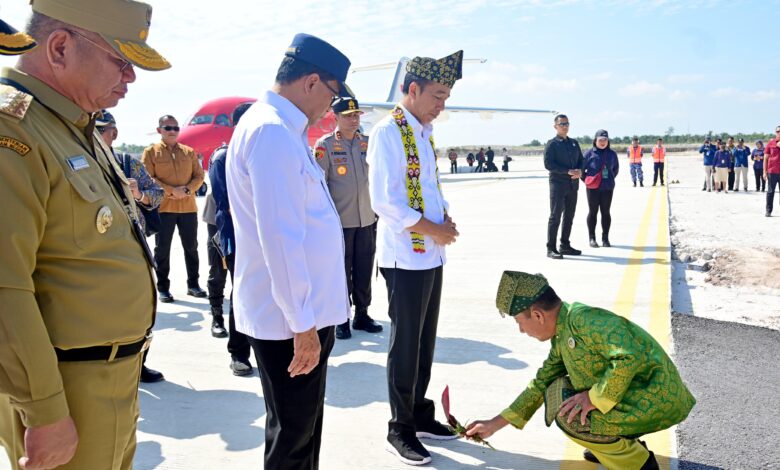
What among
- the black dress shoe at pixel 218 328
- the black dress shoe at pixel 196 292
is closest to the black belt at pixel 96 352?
the black dress shoe at pixel 218 328

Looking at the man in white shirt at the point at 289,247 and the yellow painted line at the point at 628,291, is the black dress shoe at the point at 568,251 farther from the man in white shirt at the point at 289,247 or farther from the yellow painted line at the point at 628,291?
the man in white shirt at the point at 289,247

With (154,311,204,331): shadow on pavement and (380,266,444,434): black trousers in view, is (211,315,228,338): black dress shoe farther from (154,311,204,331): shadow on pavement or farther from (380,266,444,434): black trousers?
(380,266,444,434): black trousers

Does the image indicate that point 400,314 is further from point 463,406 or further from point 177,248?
point 177,248

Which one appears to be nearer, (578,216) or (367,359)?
(367,359)

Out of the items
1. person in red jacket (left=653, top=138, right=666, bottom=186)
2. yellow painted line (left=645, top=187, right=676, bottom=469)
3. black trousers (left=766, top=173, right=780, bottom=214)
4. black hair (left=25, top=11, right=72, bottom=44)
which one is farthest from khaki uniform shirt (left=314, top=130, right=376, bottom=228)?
person in red jacket (left=653, top=138, right=666, bottom=186)

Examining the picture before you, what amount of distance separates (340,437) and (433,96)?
1977mm

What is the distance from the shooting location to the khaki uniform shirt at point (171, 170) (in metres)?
6.85

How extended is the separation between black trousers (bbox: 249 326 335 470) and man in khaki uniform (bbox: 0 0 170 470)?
1.83 ft

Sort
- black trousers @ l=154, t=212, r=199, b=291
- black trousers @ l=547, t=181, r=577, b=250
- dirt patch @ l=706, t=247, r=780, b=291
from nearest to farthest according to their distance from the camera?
black trousers @ l=154, t=212, r=199, b=291, dirt patch @ l=706, t=247, r=780, b=291, black trousers @ l=547, t=181, r=577, b=250

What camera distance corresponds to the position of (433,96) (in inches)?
137

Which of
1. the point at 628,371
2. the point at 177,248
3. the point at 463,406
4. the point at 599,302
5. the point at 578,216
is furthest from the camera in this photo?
the point at 578,216

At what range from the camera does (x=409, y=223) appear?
3.35 meters

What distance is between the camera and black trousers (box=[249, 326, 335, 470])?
8.04ft

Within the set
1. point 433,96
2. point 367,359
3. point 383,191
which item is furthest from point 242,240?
point 367,359
